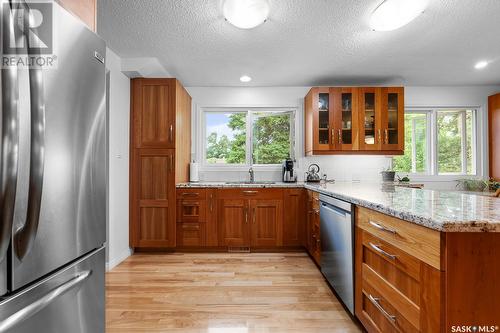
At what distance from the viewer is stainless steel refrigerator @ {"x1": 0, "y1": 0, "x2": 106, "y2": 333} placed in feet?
2.20

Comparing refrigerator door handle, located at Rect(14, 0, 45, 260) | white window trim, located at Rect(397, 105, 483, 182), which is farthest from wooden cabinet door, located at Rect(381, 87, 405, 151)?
refrigerator door handle, located at Rect(14, 0, 45, 260)

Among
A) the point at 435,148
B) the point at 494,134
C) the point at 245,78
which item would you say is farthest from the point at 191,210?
the point at 494,134

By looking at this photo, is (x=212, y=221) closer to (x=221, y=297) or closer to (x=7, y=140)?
(x=221, y=297)

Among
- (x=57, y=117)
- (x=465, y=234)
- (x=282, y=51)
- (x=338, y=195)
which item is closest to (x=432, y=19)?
(x=282, y=51)

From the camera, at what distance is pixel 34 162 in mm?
721

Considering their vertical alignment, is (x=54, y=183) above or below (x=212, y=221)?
above

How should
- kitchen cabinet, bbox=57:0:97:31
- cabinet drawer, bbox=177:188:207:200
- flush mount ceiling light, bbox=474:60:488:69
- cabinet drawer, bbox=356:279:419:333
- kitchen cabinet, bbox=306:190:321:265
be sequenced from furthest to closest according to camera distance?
cabinet drawer, bbox=177:188:207:200, flush mount ceiling light, bbox=474:60:488:69, kitchen cabinet, bbox=306:190:321:265, cabinet drawer, bbox=356:279:419:333, kitchen cabinet, bbox=57:0:97:31

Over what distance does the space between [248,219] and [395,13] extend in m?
2.55

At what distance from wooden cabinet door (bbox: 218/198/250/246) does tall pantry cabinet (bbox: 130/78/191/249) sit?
0.59m

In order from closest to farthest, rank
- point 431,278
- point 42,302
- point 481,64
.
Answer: point 42,302, point 431,278, point 481,64

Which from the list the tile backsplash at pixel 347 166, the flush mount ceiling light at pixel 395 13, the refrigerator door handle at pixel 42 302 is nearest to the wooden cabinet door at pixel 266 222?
the tile backsplash at pixel 347 166

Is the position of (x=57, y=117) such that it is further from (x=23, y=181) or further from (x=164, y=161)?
(x=164, y=161)

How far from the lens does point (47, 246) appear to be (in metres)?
0.82

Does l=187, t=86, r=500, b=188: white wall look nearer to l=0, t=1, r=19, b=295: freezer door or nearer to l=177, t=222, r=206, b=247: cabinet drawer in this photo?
l=177, t=222, r=206, b=247: cabinet drawer
